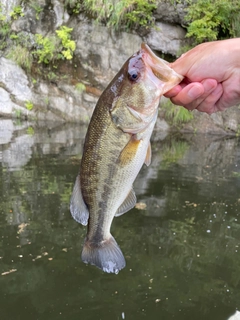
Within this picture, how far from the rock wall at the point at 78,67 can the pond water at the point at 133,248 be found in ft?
19.3

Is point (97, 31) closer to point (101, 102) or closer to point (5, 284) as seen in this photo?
point (5, 284)

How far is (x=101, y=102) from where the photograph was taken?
222 cm

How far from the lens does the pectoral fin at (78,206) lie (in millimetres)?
2467

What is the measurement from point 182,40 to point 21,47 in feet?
22.1

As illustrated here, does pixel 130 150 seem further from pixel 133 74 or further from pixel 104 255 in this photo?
pixel 104 255

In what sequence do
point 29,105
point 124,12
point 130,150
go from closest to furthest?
point 130,150, point 124,12, point 29,105

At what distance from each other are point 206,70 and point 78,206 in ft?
4.02

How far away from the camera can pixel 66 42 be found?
15.2 metres

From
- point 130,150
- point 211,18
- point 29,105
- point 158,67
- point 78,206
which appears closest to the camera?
point 158,67

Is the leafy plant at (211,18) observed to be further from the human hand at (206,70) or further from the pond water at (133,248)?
the human hand at (206,70)

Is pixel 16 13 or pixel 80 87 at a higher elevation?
pixel 16 13

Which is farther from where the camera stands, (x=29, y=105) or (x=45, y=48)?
(x=45, y=48)

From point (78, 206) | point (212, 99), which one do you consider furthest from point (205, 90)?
point (78, 206)

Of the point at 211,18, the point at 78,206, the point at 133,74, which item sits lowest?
the point at 78,206
